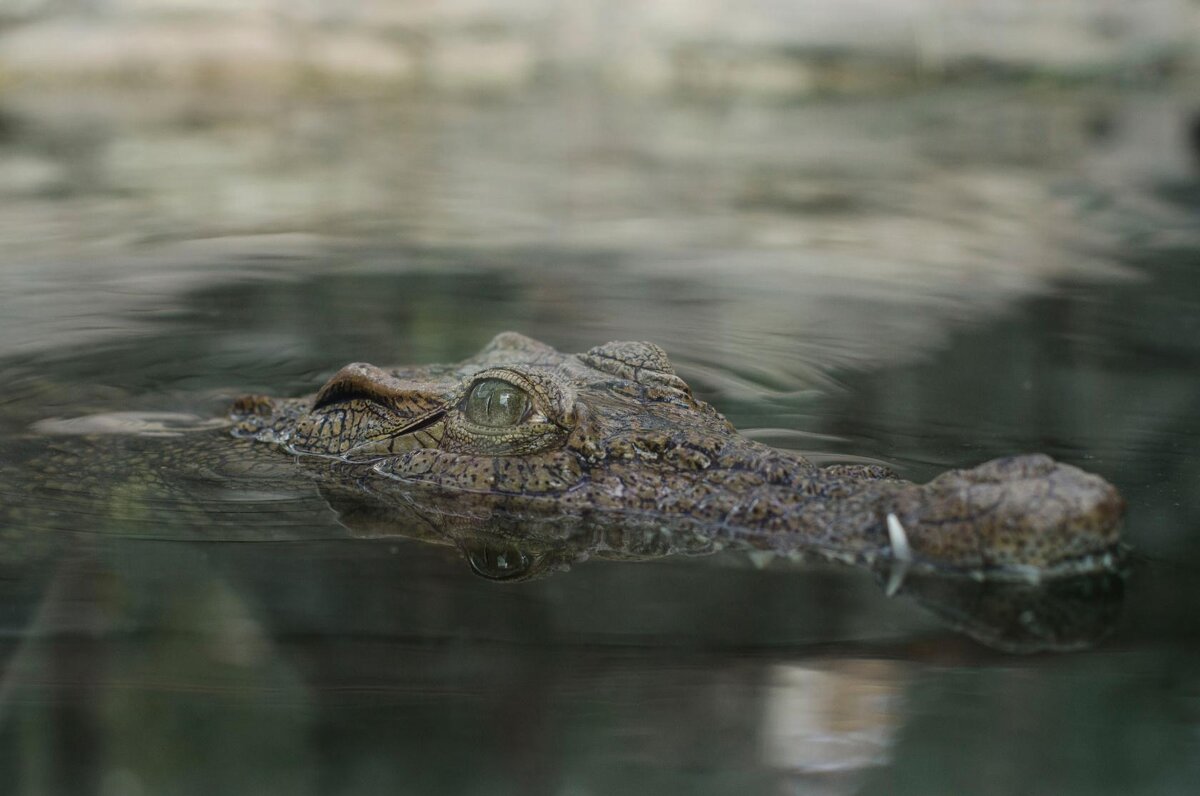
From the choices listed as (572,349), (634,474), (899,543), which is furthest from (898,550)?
(572,349)

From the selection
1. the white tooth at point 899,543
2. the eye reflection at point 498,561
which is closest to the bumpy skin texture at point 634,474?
the white tooth at point 899,543

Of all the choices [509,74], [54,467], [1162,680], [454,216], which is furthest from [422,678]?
[509,74]

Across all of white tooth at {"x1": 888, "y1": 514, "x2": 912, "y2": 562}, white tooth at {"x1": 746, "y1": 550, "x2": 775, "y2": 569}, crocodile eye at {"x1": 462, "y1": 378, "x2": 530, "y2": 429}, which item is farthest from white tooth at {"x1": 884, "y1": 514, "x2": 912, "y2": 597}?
crocodile eye at {"x1": 462, "y1": 378, "x2": 530, "y2": 429}

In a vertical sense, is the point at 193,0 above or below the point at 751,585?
above

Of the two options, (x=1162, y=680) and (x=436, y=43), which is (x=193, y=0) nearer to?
(x=436, y=43)

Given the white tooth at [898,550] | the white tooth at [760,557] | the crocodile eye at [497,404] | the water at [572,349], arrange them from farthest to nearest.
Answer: the crocodile eye at [497,404] → the white tooth at [760,557] → the white tooth at [898,550] → the water at [572,349]

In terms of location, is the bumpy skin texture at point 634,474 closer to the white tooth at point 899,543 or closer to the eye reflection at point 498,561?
the white tooth at point 899,543
